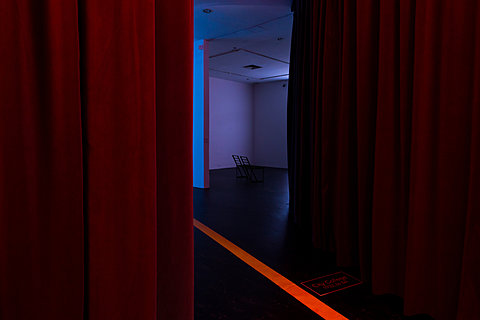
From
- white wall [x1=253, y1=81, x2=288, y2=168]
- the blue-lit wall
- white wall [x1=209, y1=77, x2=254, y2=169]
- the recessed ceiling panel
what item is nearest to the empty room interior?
the blue-lit wall

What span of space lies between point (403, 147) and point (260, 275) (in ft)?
4.22

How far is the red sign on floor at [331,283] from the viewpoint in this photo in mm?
1941

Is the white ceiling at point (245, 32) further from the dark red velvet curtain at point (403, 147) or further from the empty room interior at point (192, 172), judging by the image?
the dark red velvet curtain at point (403, 147)

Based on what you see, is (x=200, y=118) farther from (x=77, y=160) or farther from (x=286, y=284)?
(x=77, y=160)

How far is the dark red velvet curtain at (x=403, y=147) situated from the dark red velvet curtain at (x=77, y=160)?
4.80 feet

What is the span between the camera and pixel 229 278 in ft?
6.90

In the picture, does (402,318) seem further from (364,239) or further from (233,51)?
(233,51)

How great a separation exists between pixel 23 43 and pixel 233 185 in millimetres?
5744

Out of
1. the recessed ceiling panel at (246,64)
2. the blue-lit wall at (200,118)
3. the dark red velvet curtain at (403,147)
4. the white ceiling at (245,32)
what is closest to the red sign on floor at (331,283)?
the dark red velvet curtain at (403,147)

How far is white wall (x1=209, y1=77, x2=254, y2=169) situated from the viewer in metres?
10.0

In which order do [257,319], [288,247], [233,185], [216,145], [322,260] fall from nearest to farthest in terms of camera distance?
[257,319]
[322,260]
[288,247]
[233,185]
[216,145]

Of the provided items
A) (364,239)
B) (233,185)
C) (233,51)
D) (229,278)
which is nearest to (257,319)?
(229,278)

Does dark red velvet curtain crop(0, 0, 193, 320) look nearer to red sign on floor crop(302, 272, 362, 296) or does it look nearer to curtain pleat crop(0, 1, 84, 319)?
curtain pleat crop(0, 1, 84, 319)

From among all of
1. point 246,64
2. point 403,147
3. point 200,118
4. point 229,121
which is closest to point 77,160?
point 403,147
